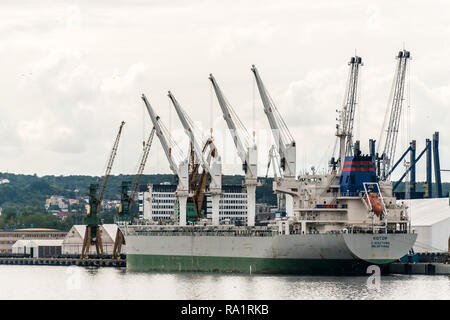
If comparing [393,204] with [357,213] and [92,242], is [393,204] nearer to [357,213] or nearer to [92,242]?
[357,213]

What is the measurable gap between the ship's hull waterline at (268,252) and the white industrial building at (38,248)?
4858 centimetres

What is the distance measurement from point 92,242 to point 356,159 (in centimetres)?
5259

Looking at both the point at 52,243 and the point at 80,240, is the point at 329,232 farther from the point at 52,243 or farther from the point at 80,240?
the point at 52,243

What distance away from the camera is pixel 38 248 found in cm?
16950

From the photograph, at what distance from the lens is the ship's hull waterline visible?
9662cm

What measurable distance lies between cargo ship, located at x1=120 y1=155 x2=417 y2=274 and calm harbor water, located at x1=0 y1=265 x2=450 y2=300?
6.08 ft

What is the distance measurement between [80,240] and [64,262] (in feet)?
49.1

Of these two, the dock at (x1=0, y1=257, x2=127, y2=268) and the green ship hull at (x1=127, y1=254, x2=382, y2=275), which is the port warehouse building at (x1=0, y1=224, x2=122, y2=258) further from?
the green ship hull at (x1=127, y1=254, x2=382, y2=275)

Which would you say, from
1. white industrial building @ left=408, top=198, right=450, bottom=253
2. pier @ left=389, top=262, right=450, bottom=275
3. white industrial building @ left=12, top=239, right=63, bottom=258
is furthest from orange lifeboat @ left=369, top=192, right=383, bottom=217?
white industrial building @ left=12, top=239, right=63, bottom=258

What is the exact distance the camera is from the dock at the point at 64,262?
139m

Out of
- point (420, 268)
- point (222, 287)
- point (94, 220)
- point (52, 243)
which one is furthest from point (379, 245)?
point (52, 243)

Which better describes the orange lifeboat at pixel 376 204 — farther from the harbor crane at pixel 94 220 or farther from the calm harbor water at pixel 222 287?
the harbor crane at pixel 94 220

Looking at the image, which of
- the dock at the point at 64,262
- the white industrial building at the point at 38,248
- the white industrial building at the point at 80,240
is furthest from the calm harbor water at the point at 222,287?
the white industrial building at the point at 38,248
